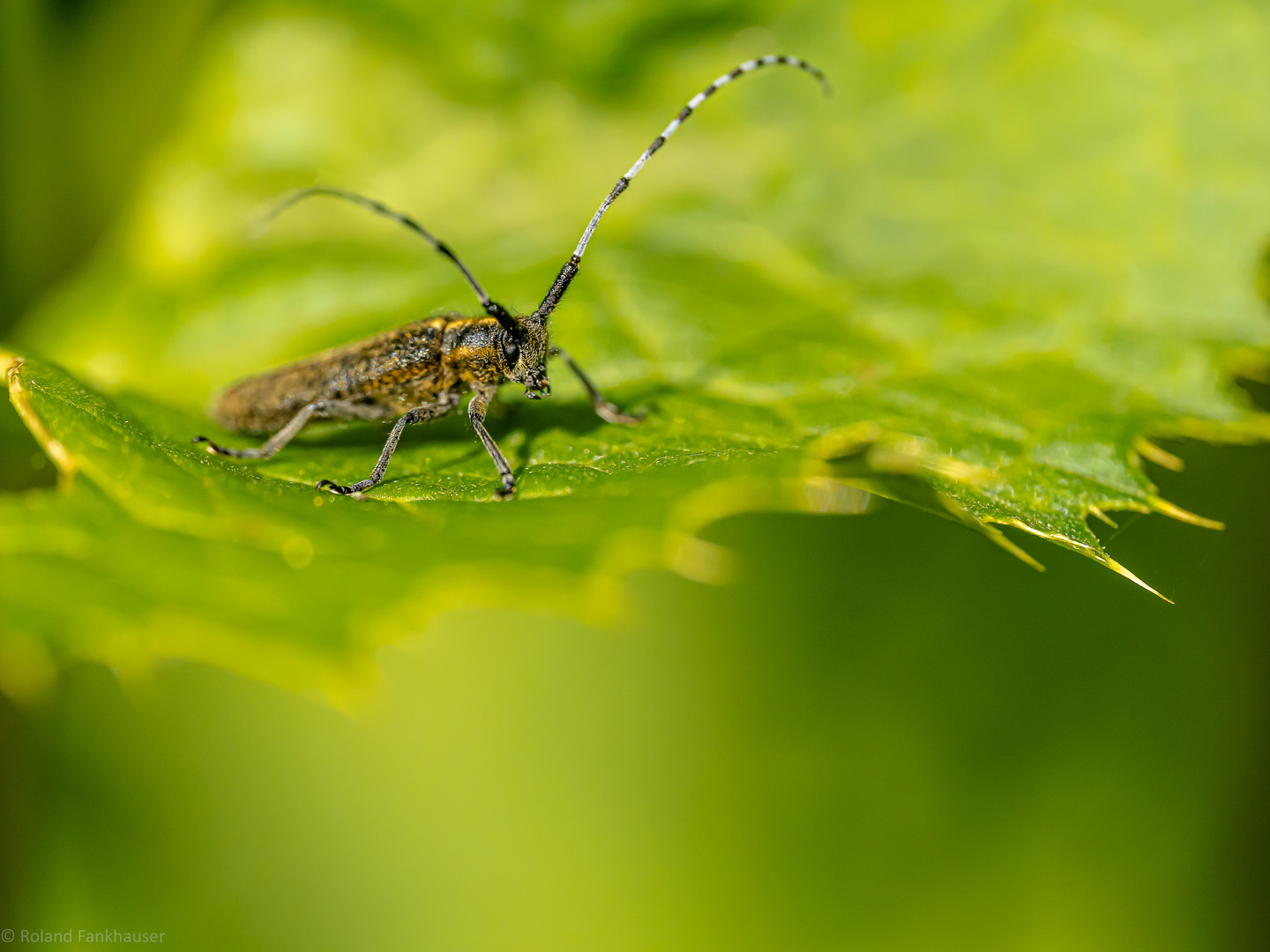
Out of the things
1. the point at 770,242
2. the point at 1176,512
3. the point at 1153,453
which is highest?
the point at 770,242

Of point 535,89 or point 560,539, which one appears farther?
point 535,89

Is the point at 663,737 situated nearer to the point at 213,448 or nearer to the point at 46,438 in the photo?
the point at 213,448

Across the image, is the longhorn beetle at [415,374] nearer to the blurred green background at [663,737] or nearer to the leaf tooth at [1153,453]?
the blurred green background at [663,737]

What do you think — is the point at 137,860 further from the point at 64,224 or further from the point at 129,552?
the point at 64,224

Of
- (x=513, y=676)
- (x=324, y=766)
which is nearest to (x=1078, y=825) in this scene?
(x=513, y=676)

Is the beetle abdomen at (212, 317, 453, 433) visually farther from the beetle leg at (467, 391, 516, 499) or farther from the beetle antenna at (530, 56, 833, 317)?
the beetle antenna at (530, 56, 833, 317)

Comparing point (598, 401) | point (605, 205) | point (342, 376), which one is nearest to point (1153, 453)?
point (598, 401)

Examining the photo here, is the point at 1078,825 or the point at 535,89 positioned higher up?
the point at 535,89
